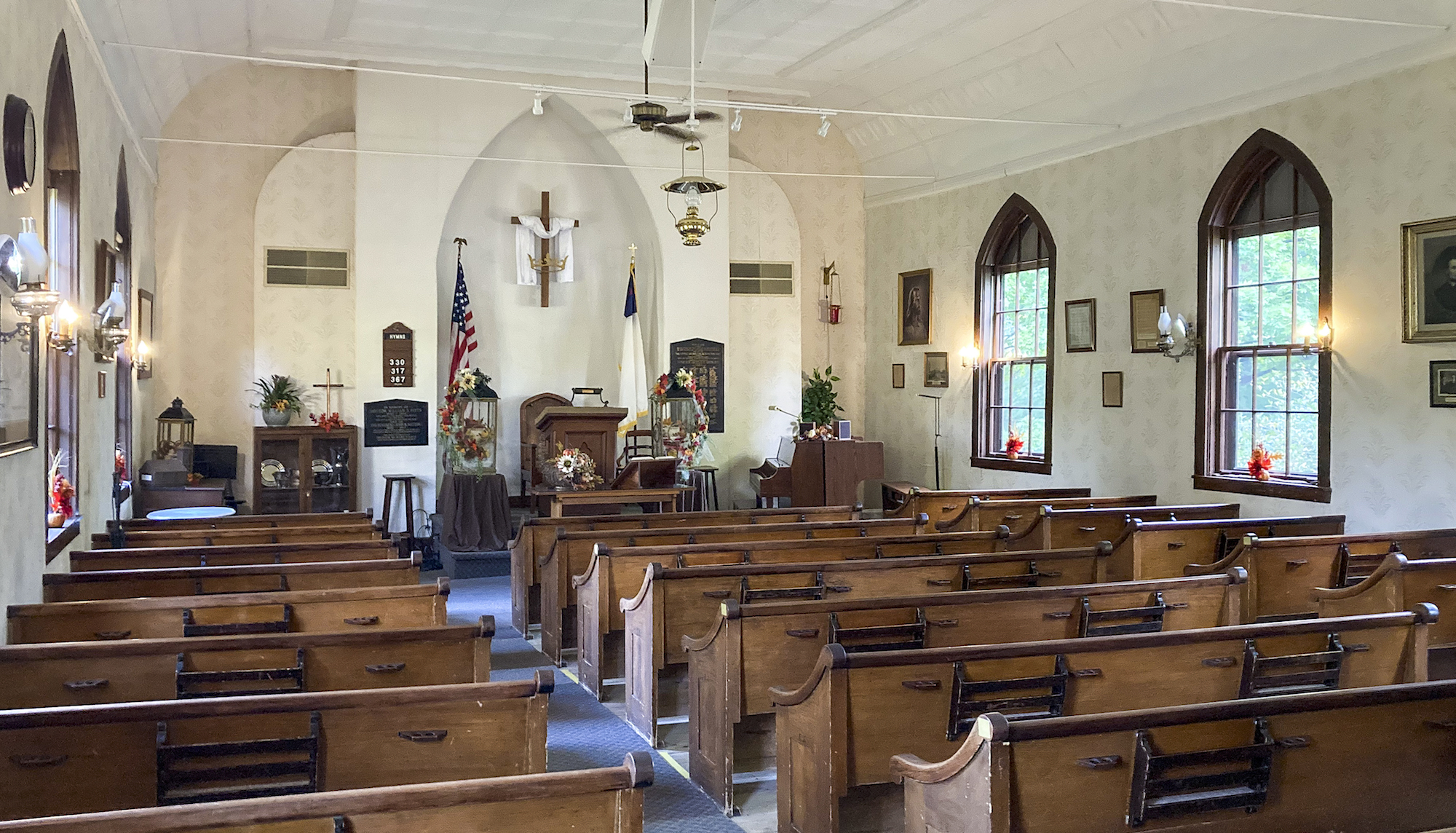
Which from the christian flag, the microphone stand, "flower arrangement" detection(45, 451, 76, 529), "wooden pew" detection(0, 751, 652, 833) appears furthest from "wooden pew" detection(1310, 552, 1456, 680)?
the christian flag

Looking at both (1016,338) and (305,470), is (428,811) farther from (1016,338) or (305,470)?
(1016,338)

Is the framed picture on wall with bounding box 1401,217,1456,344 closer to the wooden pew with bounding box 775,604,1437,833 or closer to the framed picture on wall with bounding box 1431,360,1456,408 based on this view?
the framed picture on wall with bounding box 1431,360,1456,408

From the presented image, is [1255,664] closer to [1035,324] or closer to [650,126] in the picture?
[650,126]

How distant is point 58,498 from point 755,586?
3464mm

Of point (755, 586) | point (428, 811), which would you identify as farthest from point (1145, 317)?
point (428, 811)

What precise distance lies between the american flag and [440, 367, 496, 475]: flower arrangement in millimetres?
2228

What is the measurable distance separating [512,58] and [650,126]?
4.86 metres

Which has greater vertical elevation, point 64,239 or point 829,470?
point 64,239

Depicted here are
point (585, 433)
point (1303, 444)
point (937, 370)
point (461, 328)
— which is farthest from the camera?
point (937, 370)

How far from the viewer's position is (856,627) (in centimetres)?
434

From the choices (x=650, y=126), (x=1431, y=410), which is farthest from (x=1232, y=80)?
(x=650, y=126)

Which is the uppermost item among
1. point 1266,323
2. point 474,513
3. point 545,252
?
point 545,252

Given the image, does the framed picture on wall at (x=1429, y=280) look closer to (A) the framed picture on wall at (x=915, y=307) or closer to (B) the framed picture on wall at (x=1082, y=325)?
(B) the framed picture on wall at (x=1082, y=325)

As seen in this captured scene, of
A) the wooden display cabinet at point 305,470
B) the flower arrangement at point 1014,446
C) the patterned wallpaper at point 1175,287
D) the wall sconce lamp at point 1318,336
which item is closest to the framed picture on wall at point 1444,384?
the patterned wallpaper at point 1175,287
